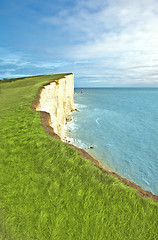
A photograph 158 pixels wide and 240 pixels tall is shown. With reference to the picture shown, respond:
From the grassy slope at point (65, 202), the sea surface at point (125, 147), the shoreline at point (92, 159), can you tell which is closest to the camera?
the grassy slope at point (65, 202)

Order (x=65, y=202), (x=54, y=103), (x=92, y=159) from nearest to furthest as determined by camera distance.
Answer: (x=65, y=202), (x=92, y=159), (x=54, y=103)

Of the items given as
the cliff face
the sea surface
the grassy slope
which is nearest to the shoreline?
the grassy slope

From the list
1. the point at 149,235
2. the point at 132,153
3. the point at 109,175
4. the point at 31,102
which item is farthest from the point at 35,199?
the point at 132,153

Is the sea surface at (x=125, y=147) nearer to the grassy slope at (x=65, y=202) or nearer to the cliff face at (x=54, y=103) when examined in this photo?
the cliff face at (x=54, y=103)

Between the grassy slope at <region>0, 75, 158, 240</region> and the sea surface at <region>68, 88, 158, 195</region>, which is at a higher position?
the grassy slope at <region>0, 75, 158, 240</region>

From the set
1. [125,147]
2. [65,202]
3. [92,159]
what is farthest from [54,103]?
[65,202]

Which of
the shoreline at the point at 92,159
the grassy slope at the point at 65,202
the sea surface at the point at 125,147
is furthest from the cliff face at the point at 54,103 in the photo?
the grassy slope at the point at 65,202

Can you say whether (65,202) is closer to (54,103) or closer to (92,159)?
(92,159)

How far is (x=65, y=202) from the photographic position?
Result: 319cm

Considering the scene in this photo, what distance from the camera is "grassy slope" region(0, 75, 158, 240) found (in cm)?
269

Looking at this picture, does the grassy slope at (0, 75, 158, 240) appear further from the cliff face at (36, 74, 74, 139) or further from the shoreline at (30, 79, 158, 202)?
the cliff face at (36, 74, 74, 139)

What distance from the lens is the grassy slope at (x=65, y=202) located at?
2.69 m

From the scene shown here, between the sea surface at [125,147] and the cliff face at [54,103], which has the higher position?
the cliff face at [54,103]

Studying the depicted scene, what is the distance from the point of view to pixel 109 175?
161 inches
